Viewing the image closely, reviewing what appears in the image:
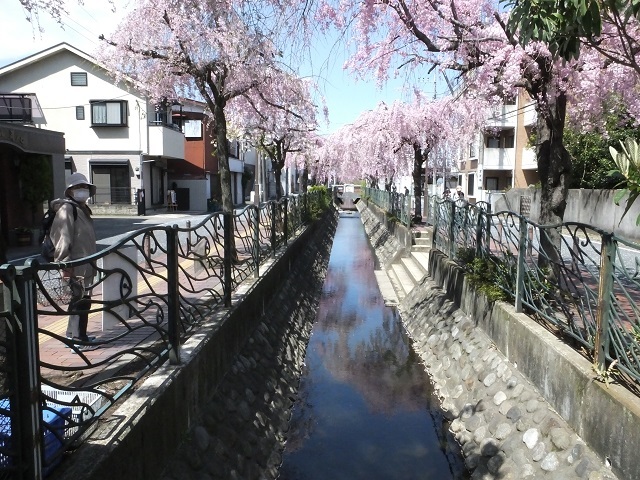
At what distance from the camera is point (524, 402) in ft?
17.0

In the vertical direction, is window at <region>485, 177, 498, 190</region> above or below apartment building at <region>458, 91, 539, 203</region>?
below

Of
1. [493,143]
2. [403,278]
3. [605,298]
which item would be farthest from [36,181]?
[493,143]

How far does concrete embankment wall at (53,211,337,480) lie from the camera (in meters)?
3.19

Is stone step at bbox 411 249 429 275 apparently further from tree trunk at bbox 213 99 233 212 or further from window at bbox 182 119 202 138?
window at bbox 182 119 202 138

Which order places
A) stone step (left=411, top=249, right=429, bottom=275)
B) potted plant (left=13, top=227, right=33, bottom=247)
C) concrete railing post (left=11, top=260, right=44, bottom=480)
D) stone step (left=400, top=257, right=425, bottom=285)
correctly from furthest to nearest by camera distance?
1. potted plant (left=13, top=227, right=33, bottom=247)
2. stone step (left=411, top=249, right=429, bottom=275)
3. stone step (left=400, top=257, right=425, bottom=285)
4. concrete railing post (left=11, top=260, right=44, bottom=480)

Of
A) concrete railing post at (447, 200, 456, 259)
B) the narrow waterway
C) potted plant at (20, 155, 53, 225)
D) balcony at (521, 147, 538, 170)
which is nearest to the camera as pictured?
the narrow waterway

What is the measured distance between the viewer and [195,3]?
27.3ft

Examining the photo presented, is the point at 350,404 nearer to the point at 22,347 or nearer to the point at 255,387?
the point at 255,387

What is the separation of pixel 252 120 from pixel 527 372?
15.5 metres

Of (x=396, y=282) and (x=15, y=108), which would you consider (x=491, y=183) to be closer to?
(x=396, y=282)

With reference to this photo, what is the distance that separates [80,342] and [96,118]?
92.4ft

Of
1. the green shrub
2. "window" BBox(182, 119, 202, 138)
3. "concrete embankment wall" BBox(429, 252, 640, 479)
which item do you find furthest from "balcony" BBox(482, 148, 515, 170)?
"concrete embankment wall" BBox(429, 252, 640, 479)

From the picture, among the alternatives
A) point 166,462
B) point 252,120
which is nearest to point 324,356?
point 166,462

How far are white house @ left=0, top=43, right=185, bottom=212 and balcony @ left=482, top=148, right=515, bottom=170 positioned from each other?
2006 centimetres
